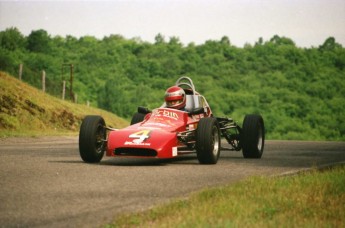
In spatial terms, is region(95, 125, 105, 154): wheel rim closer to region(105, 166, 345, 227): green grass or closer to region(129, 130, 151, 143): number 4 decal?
region(129, 130, 151, 143): number 4 decal

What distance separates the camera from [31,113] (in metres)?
38.0

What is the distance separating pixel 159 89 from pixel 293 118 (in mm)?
24392

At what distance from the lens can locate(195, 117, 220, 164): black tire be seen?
48.8ft

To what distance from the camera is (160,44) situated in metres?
154

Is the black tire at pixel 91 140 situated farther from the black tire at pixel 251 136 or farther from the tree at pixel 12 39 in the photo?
the tree at pixel 12 39

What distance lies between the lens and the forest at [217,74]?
111m

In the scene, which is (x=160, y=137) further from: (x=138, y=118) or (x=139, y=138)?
(x=138, y=118)

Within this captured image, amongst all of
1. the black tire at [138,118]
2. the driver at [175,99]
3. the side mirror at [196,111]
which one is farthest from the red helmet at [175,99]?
the black tire at [138,118]

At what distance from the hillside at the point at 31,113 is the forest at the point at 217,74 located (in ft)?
194

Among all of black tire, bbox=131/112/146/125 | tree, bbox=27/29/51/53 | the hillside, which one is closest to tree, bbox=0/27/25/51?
tree, bbox=27/29/51/53

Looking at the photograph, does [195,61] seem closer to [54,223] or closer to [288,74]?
[288,74]

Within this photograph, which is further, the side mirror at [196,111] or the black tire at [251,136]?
the black tire at [251,136]

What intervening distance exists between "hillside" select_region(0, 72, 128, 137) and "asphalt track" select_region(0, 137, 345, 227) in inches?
694

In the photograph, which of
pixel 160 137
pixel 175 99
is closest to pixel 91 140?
pixel 160 137
